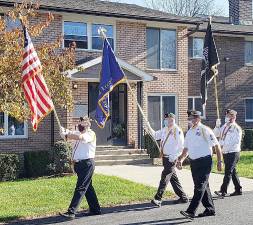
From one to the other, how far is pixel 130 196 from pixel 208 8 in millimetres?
50468

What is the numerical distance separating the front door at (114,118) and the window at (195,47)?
566cm

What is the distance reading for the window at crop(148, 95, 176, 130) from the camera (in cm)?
2158

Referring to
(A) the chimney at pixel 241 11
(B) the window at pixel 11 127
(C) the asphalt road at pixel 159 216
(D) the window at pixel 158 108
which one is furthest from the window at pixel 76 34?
(A) the chimney at pixel 241 11

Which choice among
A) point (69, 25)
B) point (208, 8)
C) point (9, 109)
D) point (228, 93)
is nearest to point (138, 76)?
point (69, 25)

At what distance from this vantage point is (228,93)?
25703 millimetres

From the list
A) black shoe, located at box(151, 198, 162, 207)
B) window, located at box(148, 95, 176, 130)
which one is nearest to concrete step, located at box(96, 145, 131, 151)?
window, located at box(148, 95, 176, 130)

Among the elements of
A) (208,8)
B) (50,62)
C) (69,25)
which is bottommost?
(50,62)

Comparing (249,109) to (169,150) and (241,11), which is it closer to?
(241,11)

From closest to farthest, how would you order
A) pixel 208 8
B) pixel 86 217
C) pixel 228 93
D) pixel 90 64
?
pixel 86 217 → pixel 90 64 → pixel 228 93 → pixel 208 8

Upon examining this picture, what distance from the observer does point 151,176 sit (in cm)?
1534

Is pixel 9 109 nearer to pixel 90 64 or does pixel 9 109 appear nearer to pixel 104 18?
pixel 90 64

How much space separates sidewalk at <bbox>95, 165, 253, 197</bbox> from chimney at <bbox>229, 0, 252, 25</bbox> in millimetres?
15733

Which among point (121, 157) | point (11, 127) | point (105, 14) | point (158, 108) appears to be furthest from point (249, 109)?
point (11, 127)

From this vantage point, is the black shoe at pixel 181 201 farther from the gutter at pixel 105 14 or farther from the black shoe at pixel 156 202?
the gutter at pixel 105 14
